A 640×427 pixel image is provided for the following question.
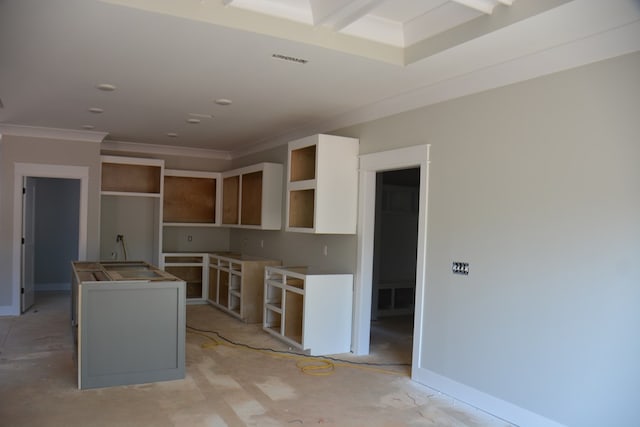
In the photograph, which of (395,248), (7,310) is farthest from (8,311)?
(395,248)

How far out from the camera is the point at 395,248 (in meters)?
7.78

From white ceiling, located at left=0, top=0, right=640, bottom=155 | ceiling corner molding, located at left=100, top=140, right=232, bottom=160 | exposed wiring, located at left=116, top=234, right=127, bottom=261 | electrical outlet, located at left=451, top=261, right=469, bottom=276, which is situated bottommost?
exposed wiring, located at left=116, top=234, right=127, bottom=261

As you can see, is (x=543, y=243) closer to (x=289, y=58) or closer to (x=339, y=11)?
(x=339, y=11)

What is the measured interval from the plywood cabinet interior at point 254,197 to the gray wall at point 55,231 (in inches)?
114

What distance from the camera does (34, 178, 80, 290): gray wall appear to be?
351 inches

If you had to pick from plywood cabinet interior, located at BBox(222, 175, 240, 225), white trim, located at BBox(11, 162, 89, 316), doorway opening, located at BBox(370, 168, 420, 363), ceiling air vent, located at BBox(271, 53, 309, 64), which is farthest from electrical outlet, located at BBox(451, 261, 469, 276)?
white trim, located at BBox(11, 162, 89, 316)

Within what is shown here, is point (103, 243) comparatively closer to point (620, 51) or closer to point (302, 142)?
point (302, 142)

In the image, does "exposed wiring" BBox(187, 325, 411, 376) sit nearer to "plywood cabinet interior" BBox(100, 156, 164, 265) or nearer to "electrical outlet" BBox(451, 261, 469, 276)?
"electrical outlet" BBox(451, 261, 469, 276)

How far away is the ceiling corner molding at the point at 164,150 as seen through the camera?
7859 mm

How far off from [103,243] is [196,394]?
4.85 meters

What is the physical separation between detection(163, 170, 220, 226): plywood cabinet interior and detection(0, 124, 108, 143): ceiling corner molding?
1.34 meters

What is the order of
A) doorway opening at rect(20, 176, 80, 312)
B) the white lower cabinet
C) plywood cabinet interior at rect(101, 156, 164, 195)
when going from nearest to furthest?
the white lower cabinet
plywood cabinet interior at rect(101, 156, 164, 195)
doorway opening at rect(20, 176, 80, 312)

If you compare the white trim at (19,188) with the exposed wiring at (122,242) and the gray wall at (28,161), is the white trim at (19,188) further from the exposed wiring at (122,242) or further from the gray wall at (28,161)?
the exposed wiring at (122,242)

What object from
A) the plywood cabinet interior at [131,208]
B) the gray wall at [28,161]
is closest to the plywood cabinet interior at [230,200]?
the plywood cabinet interior at [131,208]
